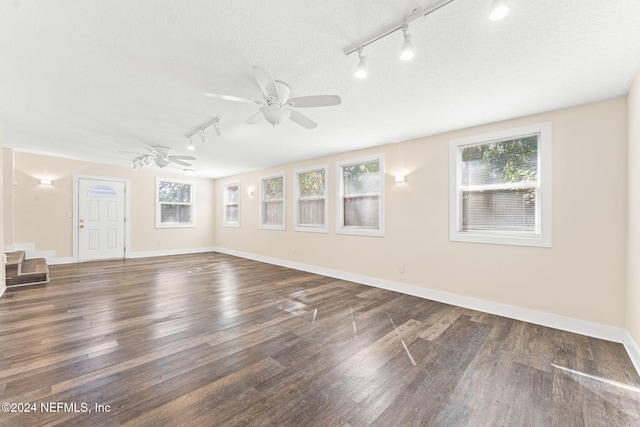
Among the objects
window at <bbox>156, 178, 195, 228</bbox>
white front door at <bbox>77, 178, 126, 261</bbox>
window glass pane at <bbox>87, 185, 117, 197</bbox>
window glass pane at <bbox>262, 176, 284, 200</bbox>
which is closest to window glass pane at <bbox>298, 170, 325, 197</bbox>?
window glass pane at <bbox>262, 176, 284, 200</bbox>

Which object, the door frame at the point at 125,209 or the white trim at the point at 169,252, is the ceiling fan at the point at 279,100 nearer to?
the door frame at the point at 125,209

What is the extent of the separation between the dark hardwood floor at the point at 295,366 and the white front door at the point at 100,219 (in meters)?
3.11

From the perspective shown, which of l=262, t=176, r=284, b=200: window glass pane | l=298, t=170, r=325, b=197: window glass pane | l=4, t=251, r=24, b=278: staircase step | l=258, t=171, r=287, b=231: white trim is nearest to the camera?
l=4, t=251, r=24, b=278: staircase step

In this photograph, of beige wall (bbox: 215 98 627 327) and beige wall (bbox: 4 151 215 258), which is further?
beige wall (bbox: 4 151 215 258)

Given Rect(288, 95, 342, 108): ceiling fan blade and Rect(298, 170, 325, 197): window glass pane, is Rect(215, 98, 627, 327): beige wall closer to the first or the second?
Rect(298, 170, 325, 197): window glass pane

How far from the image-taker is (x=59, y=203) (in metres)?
6.19

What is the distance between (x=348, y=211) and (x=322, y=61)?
11.2ft

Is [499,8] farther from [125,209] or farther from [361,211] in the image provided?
[125,209]

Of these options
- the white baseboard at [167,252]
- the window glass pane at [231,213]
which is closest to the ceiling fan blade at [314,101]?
the window glass pane at [231,213]

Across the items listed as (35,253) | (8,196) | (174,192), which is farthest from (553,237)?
(35,253)

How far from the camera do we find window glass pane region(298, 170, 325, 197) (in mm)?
5809

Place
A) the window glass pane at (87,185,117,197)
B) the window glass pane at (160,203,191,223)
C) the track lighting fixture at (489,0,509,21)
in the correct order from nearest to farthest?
the track lighting fixture at (489,0,509,21)
the window glass pane at (87,185,117,197)
the window glass pane at (160,203,191,223)

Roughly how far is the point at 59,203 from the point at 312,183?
6.08 meters

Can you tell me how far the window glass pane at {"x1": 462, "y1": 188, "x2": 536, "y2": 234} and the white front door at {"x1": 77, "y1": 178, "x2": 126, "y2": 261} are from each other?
8.25 metres
